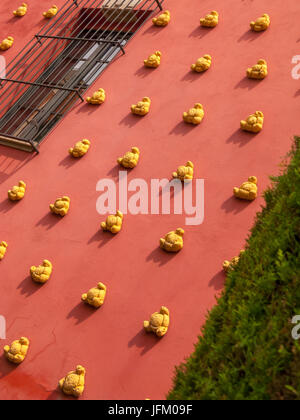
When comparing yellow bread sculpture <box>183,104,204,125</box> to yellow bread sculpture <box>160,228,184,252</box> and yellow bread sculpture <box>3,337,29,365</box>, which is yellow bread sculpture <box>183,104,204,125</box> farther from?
yellow bread sculpture <box>3,337,29,365</box>

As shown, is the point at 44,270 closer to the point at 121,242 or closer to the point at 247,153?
the point at 121,242

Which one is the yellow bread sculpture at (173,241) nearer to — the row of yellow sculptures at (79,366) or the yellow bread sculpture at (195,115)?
the row of yellow sculptures at (79,366)

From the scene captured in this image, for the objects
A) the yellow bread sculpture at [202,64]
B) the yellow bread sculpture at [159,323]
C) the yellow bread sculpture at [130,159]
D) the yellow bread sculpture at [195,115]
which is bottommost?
the yellow bread sculpture at [159,323]

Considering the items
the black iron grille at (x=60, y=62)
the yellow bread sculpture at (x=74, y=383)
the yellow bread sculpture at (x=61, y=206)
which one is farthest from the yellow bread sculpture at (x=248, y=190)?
Result: the black iron grille at (x=60, y=62)

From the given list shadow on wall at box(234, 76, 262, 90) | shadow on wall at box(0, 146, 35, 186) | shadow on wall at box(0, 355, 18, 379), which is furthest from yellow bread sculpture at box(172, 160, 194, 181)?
shadow on wall at box(0, 355, 18, 379)

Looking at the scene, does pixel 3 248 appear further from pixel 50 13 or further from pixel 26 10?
pixel 26 10
